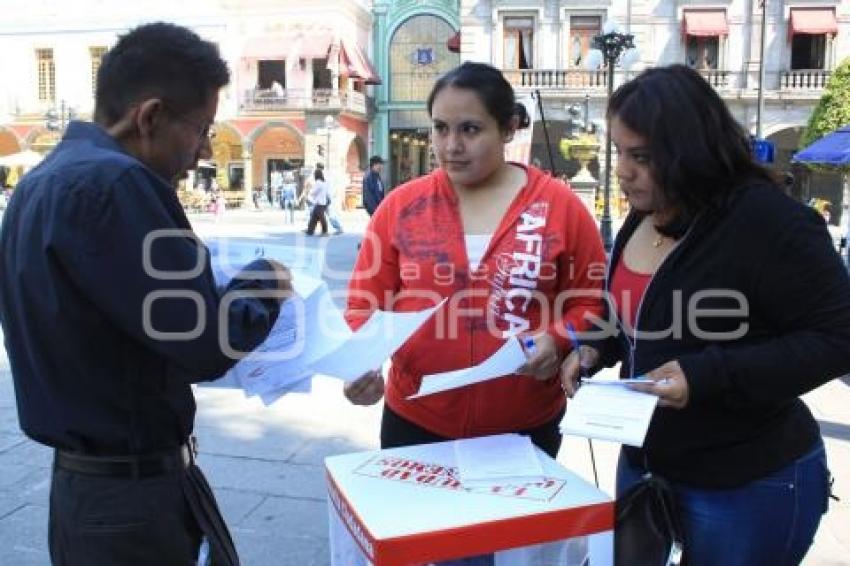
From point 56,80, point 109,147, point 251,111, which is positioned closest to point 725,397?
point 109,147

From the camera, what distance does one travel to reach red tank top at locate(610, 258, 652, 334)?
6.25ft

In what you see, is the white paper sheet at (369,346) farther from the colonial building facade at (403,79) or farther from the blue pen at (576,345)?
the colonial building facade at (403,79)

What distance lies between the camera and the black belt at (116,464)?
1.58m

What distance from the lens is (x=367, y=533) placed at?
1.52 metres

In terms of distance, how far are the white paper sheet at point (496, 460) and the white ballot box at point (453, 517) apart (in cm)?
2

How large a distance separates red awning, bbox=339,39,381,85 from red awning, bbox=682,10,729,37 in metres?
→ 13.5

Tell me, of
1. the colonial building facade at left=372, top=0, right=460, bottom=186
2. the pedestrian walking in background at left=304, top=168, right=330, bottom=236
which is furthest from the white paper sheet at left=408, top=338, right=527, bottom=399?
the colonial building facade at left=372, top=0, right=460, bottom=186

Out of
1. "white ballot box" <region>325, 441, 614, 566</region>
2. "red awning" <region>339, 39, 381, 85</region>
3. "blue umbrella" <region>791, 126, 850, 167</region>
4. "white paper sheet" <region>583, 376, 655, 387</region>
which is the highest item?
"red awning" <region>339, 39, 381, 85</region>

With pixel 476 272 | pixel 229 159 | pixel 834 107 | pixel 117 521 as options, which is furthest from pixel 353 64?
pixel 117 521

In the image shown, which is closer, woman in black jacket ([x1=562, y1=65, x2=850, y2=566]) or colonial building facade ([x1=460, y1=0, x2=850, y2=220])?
woman in black jacket ([x1=562, y1=65, x2=850, y2=566])

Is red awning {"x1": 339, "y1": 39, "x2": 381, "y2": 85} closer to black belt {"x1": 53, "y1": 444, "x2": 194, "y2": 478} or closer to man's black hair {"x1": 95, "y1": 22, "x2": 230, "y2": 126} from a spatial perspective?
man's black hair {"x1": 95, "y1": 22, "x2": 230, "y2": 126}

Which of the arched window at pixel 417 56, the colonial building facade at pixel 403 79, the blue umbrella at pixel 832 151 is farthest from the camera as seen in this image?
the colonial building facade at pixel 403 79

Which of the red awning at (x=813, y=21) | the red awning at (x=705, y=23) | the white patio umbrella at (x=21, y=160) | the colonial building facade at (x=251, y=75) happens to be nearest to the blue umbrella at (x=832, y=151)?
the red awning at (x=705, y=23)

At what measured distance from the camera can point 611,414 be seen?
159 cm
